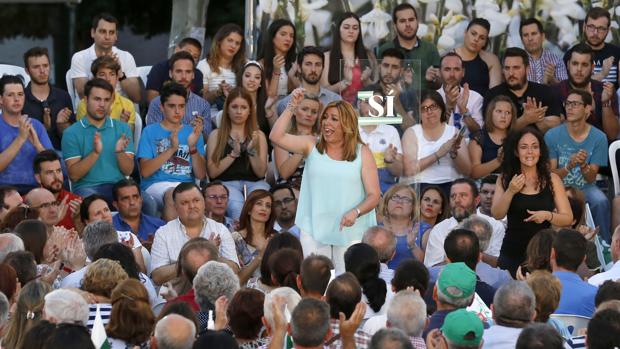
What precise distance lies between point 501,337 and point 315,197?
9.43ft

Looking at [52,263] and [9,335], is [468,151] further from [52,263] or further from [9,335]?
[9,335]

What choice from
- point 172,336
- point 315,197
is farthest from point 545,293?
point 315,197

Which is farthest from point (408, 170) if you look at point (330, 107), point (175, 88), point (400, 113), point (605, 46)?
point (605, 46)

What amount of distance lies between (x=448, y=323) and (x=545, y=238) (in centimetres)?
219

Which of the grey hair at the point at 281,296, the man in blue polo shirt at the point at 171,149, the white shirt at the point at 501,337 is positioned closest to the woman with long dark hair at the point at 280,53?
the man in blue polo shirt at the point at 171,149

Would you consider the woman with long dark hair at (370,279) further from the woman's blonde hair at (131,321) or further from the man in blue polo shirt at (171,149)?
the man in blue polo shirt at (171,149)

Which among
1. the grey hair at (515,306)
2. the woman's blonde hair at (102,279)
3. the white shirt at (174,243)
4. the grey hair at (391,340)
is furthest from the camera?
the white shirt at (174,243)

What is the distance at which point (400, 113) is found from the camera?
1118 centimetres

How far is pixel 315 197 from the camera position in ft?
33.4

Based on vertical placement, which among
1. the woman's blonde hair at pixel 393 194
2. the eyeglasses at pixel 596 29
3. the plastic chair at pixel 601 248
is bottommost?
the plastic chair at pixel 601 248

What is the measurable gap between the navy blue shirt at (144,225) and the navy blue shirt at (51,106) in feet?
4.42

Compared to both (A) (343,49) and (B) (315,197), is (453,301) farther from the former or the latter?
(A) (343,49)

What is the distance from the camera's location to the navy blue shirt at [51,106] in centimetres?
1277

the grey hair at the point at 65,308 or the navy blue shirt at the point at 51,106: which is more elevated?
the navy blue shirt at the point at 51,106
